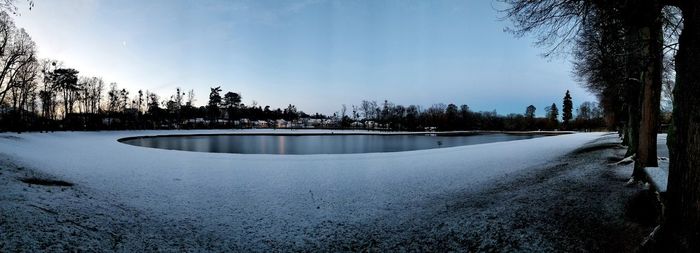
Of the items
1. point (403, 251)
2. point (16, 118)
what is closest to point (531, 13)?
point (403, 251)

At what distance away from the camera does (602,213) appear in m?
8.45

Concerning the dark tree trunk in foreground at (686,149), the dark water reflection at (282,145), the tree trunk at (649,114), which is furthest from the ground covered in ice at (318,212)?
the dark water reflection at (282,145)

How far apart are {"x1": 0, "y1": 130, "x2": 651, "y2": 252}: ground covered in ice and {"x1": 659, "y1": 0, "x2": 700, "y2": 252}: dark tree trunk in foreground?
1384mm

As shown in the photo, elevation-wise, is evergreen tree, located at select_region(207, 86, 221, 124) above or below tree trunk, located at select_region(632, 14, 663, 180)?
above

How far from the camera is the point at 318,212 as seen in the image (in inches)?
448

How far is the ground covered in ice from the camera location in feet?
24.8

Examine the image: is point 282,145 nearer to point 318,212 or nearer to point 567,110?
point 318,212

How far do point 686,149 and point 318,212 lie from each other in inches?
356

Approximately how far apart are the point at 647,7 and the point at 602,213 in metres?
4.99

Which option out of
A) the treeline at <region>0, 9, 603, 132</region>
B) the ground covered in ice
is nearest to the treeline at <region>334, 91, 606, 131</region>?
the treeline at <region>0, 9, 603, 132</region>

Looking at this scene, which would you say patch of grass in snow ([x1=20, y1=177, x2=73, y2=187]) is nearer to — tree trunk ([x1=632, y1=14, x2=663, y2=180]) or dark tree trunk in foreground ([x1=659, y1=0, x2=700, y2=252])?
dark tree trunk in foreground ([x1=659, y1=0, x2=700, y2=252])

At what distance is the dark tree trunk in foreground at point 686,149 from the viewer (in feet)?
17.4

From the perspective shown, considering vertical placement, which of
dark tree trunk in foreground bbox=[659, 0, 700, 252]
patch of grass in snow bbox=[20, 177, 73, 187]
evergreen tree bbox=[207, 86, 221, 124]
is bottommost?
patch of grass in snow bbox=[20, 177, 73, 187]

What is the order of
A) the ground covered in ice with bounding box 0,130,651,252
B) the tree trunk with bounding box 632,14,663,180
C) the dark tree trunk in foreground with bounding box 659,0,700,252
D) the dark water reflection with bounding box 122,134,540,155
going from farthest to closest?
1. the dark water reflection with bounding box 122,134,540,155
2. the tree trunk with bounding box 632,14,663,180
3. the ground covered in ice with bounding box 0,130,651,252
4. the dark tree trunk in foreground with bounding box 659,0,700,252
